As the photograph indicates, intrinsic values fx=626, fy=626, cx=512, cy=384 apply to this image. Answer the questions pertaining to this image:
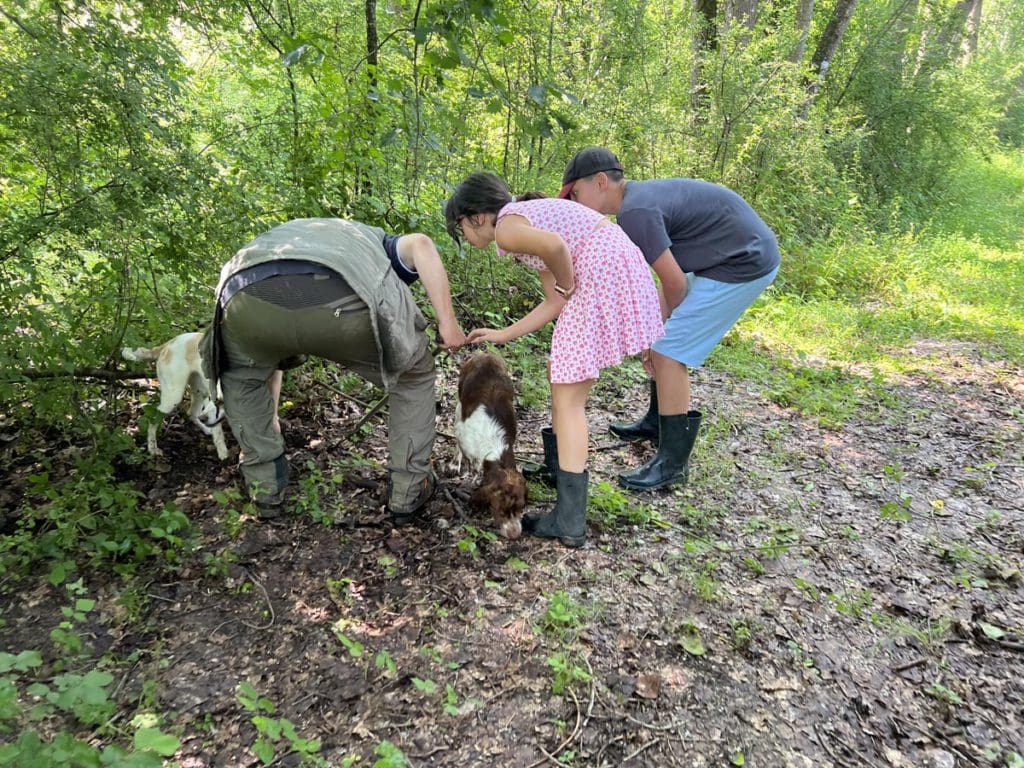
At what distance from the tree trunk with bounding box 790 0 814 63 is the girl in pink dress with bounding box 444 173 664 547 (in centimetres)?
799

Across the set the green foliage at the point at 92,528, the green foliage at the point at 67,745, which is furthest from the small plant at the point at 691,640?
the green foliage at the point at 92,528

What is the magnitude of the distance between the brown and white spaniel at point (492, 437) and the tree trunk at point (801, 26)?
318 inches

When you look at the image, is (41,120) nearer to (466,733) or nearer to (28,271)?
(28,271)

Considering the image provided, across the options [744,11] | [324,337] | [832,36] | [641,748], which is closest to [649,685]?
[641,748]

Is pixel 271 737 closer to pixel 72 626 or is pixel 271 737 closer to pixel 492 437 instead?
pixel 72 626

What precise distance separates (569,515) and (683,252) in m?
1.54

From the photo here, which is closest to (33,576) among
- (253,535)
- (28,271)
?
(253,535)

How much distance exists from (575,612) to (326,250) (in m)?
1.87

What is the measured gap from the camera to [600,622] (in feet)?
8.77

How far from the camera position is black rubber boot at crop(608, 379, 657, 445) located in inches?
168

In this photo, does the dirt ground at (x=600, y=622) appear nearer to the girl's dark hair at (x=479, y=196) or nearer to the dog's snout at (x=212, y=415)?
the dog's snout at (x=212, y=415)

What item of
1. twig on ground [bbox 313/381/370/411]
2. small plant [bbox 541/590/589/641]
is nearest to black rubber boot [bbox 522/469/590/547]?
small plant [bbox 541/590/589/641]

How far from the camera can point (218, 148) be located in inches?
146

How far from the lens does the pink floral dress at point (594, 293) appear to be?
2869 mm
